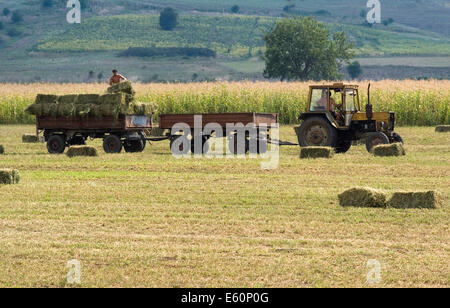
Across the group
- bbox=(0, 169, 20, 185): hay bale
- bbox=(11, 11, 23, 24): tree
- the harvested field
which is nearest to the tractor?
the harvested field

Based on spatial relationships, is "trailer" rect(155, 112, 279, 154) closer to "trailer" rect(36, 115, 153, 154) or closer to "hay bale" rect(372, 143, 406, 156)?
"trailer" rect(36, 115, 153, 154)

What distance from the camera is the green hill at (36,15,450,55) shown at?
172 m

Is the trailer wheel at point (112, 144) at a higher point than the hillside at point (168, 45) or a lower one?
lower

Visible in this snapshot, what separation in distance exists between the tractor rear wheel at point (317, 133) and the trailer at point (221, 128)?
3.69ft

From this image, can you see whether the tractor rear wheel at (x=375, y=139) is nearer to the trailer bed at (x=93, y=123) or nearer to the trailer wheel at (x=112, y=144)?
the trailer bed at (x=93, y=123)

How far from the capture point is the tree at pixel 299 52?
325 feet

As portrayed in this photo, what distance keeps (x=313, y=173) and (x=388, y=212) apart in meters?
6.28

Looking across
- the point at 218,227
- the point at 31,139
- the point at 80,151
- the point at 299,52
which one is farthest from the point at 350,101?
the point at 299,52

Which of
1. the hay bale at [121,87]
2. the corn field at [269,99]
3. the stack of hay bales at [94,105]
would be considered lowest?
the stack of hay bales at [94,105]

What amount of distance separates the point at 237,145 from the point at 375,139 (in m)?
4.05

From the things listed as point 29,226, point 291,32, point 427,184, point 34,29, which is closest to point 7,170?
point 29,226

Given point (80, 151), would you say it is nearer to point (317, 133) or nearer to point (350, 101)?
point (317, 133)

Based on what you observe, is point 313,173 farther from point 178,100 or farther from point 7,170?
point 178,100

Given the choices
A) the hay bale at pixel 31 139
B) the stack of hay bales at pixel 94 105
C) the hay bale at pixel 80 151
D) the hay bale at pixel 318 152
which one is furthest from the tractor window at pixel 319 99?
the hay bale at pixel 31 139
